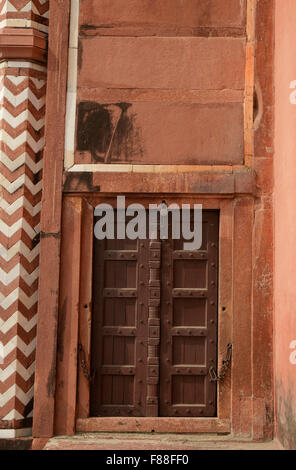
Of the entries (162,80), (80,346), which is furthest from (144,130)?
(80,346)

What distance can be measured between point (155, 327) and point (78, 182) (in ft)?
4.99

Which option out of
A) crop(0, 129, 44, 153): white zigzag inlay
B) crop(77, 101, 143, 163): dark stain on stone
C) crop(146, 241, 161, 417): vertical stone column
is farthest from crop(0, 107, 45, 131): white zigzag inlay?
crop(146, 241, 161, 417): vertical stone column

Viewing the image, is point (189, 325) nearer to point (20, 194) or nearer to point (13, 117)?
point (20, 194)

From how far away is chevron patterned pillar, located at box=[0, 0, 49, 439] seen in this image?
5.41 m

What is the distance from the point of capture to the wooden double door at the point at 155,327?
5500 millimetres

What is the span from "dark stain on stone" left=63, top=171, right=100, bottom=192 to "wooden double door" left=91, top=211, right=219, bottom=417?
1.78 feet

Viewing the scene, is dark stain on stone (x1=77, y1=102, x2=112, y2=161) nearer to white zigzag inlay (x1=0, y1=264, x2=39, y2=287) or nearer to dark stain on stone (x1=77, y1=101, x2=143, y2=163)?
dark stain on stone (x1=77, y1=101, x2=143, y2=163)

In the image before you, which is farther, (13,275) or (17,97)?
(17,97)

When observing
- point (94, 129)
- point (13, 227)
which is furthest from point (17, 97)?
point (13, 227)

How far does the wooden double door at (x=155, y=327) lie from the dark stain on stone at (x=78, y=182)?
21.4 inches

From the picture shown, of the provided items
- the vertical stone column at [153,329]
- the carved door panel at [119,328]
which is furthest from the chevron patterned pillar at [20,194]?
the vertical stone column at [153,329]

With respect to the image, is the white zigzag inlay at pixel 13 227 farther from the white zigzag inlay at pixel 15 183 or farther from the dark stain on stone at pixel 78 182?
the dark stain on stone at pixel 78 182

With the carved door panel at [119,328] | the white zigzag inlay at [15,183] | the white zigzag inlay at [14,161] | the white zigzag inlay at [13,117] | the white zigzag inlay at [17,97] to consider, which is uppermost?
the white zigzag inlay at [17,97]

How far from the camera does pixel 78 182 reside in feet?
18.4
